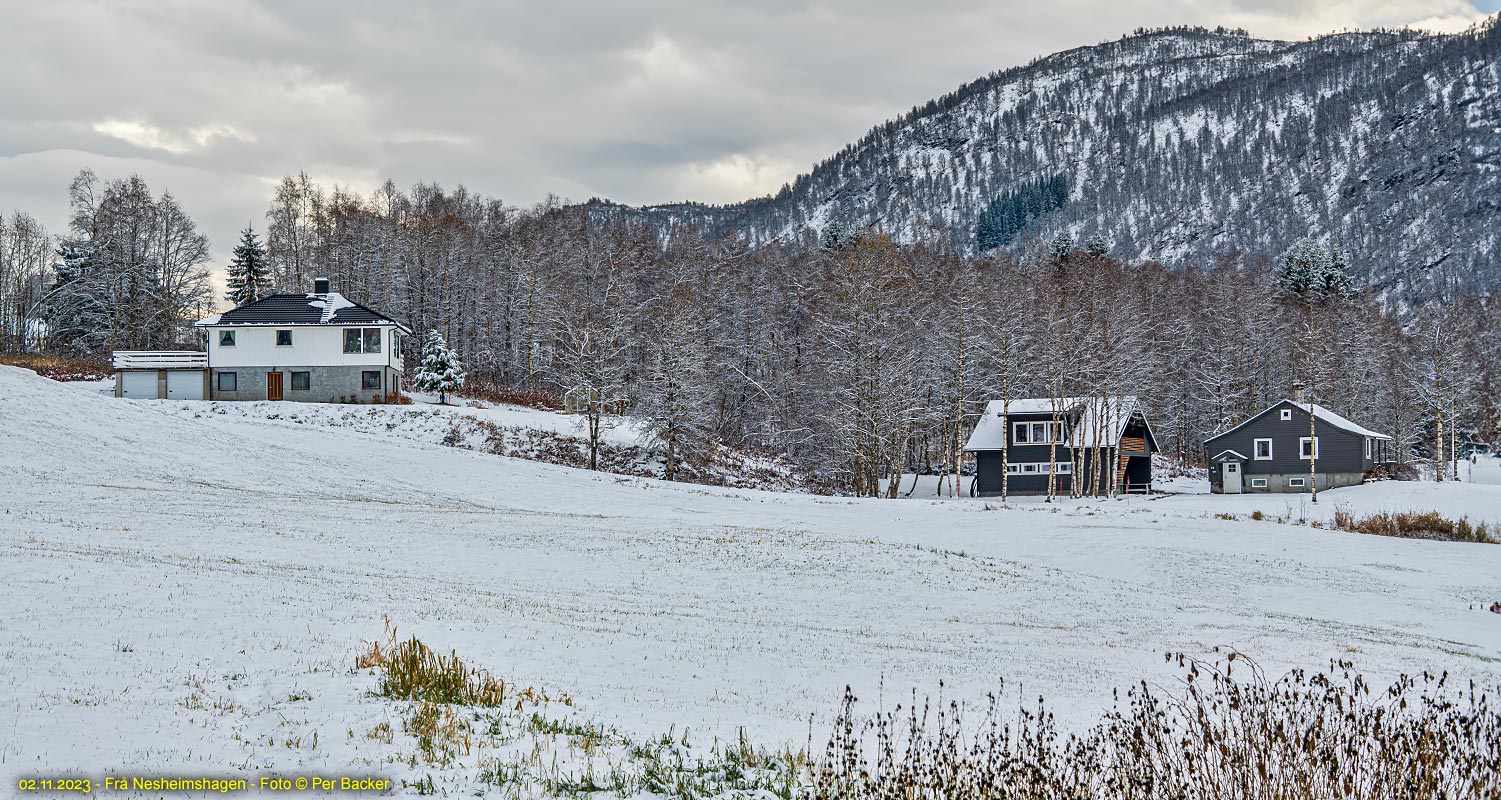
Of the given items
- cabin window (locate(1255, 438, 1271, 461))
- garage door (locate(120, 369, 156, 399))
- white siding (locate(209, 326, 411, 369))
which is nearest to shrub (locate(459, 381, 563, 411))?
white siding (locate(209, 326, 411, 369))

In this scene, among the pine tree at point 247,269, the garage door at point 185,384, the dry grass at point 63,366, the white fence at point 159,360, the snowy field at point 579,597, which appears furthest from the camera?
the pine tree at point 247,269

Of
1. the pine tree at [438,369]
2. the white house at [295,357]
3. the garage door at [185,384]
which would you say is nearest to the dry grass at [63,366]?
the garage door at [185,384]

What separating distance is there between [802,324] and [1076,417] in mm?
22973

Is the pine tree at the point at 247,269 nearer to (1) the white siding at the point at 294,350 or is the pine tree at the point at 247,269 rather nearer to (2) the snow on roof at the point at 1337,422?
(1) the white siding at the point at 294,350

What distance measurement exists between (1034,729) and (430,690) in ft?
19.7

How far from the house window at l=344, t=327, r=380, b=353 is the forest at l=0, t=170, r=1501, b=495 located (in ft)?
35.8

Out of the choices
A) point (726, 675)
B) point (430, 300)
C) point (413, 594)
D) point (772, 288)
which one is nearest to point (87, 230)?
point (430, 300)

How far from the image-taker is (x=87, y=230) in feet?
225

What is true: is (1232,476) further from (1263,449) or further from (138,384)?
(138,384)

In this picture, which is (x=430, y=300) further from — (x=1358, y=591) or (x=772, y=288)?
(x=1358, y=591)

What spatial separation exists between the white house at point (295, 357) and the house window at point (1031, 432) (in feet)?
132

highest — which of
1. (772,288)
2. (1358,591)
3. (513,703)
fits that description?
(772,288)

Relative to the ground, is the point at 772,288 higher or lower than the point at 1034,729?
higher

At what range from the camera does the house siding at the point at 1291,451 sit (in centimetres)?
6003
